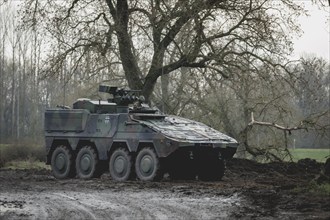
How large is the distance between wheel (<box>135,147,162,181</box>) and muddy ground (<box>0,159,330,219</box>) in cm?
68

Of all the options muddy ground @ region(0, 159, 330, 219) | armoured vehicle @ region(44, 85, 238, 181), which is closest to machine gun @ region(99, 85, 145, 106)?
armoured vehicle @ region(44, 85, 238, 181)

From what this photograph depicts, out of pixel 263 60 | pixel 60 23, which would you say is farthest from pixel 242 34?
pixel 60 23

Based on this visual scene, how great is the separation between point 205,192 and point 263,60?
1205 centimetres

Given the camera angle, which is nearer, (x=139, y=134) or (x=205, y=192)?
(x=205, y=192)

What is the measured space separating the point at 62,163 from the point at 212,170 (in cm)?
455

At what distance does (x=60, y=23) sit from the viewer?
25.0 m

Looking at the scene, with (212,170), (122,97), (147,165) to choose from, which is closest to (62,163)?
(122,97)

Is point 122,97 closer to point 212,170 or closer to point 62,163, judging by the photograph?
point 62,163

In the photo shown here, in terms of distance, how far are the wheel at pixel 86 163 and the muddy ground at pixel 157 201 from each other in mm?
2531

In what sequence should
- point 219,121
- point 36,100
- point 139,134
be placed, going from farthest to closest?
point 36,100 < point 219,121 < point 139,134

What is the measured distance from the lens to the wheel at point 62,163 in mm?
20484

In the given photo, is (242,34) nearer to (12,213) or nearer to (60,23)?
(60,23)

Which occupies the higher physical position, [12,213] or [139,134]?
[139,134]

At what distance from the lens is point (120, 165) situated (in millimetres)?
18719
